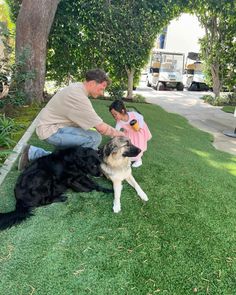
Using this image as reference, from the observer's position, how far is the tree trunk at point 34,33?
709cm

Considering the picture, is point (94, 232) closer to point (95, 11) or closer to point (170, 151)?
point (170, 151)

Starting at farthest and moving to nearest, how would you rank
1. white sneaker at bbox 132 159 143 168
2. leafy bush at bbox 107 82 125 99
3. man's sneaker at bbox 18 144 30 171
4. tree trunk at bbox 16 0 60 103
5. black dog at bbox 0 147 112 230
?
leafy bush at bbox 107 82 125 99 < tree trunk at bbox 16 0 60 103 < white sneaker at bbox 132 159 143 168 < man's sneaker at bbox 18 144 30 171 < black dog at bbox 0 147 112 230

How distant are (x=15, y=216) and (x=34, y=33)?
587cm

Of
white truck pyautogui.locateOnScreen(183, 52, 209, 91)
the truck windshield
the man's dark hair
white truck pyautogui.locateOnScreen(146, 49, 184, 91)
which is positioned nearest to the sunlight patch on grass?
the man's dark hair

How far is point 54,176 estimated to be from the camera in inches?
118

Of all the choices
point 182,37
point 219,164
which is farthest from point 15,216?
point 182,37

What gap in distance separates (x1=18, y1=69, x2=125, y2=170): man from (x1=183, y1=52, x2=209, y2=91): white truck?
15.6 m

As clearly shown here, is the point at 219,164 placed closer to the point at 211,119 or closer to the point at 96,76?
the point at 96,76

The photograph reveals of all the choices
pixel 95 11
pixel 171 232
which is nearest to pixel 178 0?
pixel 95 11

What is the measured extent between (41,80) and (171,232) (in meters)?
6.24

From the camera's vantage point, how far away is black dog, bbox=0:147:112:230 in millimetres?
2861

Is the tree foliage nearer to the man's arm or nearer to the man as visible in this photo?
the man

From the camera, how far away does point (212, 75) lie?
1297 centimetres

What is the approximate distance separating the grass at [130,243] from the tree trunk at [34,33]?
4.44m
